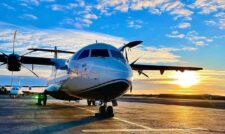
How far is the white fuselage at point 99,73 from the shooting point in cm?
1270

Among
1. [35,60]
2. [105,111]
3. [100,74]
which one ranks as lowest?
[105,111]

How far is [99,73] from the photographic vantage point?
13180 millimetres

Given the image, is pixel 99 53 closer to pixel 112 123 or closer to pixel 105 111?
pixel 105 111

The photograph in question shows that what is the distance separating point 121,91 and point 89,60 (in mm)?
2394

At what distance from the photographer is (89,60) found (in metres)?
14.4

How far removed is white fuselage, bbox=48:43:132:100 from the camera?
1270 centimetres

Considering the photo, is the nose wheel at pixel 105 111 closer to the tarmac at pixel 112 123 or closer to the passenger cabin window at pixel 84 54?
the tarmac at pixel 112 123

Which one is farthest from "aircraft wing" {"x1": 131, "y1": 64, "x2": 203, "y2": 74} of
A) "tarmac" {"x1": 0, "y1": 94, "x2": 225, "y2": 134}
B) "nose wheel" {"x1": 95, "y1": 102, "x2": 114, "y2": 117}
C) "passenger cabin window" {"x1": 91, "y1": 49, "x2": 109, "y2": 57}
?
"passenger cabin window" {"x1": 91, "y1": 49, "x2": 109, "y2": 57}

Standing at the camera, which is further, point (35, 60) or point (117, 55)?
point (35, 60)

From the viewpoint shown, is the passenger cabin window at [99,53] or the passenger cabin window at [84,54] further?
the passenger cabin window at [84,54]

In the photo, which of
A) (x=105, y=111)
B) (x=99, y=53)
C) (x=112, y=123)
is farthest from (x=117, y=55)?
(x=112, y=123)

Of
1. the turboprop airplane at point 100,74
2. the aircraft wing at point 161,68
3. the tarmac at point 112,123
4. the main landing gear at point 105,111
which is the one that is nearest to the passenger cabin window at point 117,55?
the turboprop airplane at point 100,74

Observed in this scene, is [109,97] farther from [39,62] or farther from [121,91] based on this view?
[39,62]

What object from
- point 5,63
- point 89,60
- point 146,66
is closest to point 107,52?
point 89,60
